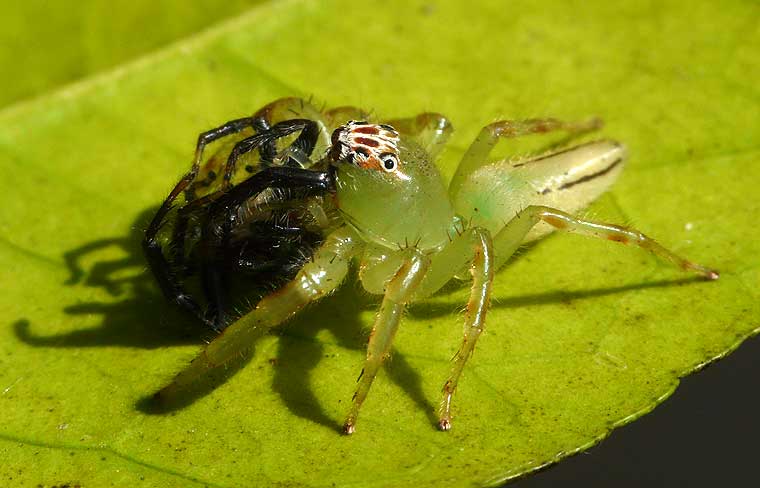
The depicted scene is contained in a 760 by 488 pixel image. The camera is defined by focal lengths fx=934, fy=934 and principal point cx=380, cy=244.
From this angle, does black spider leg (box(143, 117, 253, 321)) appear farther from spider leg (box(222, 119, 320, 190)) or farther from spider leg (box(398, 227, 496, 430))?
spider leg (box(398, 227, 496, 430))

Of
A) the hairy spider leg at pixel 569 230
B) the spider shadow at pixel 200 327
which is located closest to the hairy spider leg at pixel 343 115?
the spider shadow at pixel 200 327

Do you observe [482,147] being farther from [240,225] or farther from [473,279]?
[240,225]

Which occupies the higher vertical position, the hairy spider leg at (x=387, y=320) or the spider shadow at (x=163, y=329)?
the hairy spider leg at (x=387, y=320)

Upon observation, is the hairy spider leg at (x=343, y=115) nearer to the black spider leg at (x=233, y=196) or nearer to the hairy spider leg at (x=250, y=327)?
the black spider leg at (x=233, y=196)

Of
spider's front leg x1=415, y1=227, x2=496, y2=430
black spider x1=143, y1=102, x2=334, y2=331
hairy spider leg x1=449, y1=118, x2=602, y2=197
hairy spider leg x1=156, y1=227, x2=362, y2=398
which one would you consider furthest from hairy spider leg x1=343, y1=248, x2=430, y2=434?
hairy spider leg x1=449, y1=118, x2=602, y2=197

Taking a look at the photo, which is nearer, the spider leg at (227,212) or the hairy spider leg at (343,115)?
the spider leg at (227,212)

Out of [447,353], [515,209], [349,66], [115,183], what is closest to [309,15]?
[349,66]

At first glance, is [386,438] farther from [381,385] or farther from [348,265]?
[348,265]

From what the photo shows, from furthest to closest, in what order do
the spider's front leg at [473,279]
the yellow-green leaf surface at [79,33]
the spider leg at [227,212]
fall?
the yellow-green leaf surface at [79,33], the spider leg at [227,212], the spider's front leg at [473,279]
